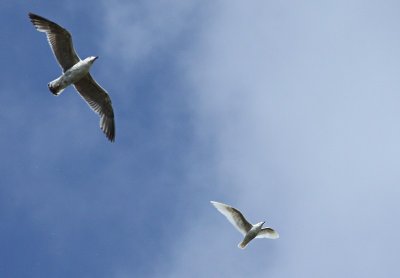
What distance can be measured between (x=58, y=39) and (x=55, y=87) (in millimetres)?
2227

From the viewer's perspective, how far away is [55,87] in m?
35.9

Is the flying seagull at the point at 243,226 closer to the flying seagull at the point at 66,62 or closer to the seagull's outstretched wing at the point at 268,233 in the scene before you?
the seagull's outstretched wing at the point at 268,233

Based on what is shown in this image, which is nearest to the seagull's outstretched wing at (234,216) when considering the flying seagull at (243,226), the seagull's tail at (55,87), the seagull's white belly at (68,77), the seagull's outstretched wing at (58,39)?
the flying seagull at (243,226)

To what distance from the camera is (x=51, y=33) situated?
35594 mm

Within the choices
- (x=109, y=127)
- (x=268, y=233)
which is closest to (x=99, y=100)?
(x=109, y=127)

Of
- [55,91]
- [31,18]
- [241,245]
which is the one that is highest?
[31,18]

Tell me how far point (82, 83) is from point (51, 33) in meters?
3.22

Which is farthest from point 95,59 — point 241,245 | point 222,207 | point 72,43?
point 241,245

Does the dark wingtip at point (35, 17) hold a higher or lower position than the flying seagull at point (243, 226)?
higher

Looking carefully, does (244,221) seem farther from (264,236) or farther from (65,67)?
(65,67)

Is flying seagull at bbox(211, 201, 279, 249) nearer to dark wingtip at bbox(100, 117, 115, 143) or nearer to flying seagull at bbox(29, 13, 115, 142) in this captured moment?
dark wingtip at bbox(100, 117, 115, 143)

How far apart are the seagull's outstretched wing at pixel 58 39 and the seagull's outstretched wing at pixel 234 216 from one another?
10071mm

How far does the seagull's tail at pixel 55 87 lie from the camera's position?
35844 mm

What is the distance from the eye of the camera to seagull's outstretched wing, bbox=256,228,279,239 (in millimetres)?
40156
